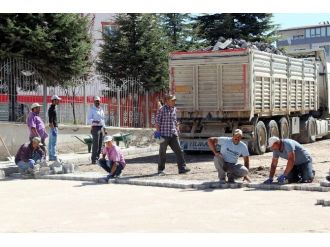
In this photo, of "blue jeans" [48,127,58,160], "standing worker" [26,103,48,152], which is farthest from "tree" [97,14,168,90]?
"standing worker" [26,103,48,152]

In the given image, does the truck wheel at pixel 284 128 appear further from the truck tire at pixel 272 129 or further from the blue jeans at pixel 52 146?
the blue jeans at pixel 52 146

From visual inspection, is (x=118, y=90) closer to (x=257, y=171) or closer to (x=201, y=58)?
(x=201, y=58)

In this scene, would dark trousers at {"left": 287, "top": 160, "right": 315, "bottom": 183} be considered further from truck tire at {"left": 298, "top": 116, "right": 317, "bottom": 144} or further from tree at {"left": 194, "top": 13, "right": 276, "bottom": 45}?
tree at {"left": 194, "top": 13, "right": 276, "bottom": 45}

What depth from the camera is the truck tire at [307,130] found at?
21.2 meters

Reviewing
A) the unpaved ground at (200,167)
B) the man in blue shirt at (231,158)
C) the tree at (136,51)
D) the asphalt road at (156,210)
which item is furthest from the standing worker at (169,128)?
the tree at (136,51)

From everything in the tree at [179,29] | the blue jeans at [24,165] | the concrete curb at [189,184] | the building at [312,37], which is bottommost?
the concrete curb at [189,184]

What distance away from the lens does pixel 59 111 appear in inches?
800

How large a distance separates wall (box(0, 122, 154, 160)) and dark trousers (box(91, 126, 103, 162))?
3082 millimetres

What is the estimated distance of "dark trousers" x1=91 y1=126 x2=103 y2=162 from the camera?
587 inches

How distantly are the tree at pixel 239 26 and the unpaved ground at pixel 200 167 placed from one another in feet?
44.9

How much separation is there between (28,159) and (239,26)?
2121 cm

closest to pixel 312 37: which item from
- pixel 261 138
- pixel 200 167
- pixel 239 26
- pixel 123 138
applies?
pixel 239 26

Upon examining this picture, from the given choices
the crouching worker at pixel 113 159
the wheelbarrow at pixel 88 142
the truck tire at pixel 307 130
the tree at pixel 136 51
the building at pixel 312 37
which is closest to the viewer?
the crouching worker at pixel 113 159

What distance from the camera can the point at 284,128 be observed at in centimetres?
1867
